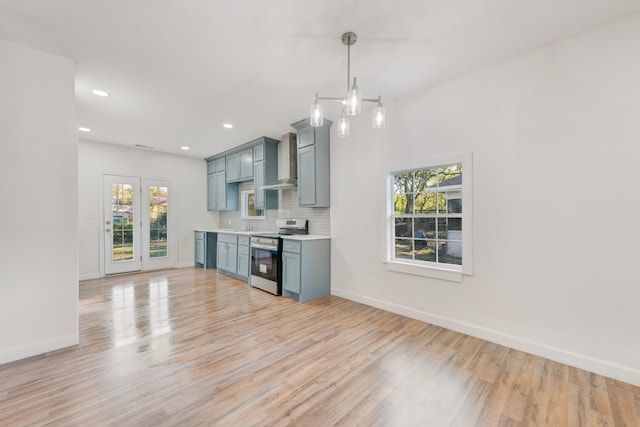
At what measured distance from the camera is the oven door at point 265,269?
165 inches

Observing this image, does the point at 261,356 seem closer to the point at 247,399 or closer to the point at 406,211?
the point at 247,399

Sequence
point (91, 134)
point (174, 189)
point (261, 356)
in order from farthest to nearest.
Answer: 1. point (174, 189)
2. point (91, 134)
3. point (261, 356)

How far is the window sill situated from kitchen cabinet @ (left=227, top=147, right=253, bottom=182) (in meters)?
3.48

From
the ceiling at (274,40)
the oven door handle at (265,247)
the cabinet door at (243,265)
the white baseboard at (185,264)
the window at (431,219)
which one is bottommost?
the white baseboard at (185,264)

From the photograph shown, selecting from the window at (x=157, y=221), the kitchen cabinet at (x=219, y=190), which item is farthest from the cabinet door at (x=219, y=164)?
the window at (x=157, y=221)

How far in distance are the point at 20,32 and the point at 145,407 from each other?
3027 millimetres

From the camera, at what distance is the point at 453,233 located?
305cm

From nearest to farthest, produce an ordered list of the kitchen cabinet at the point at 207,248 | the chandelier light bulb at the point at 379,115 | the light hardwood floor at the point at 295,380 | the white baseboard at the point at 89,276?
1. the light hardwood floor at the point at 295,380
2. the chandelier light bulb at the point at 379,115
3. the white baseboard at the point at 89,276
4. the kitchen cabinet at the point at 207,248

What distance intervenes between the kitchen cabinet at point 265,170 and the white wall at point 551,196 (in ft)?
9.17

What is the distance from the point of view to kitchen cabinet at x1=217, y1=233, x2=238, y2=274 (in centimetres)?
523

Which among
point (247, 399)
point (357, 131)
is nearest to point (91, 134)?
point (357, 131)

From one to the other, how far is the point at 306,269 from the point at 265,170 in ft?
7.29

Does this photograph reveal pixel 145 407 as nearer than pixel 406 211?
Yes

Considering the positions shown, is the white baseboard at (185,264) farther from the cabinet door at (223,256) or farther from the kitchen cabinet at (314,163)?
the kitchen cabinet at (314,163)
